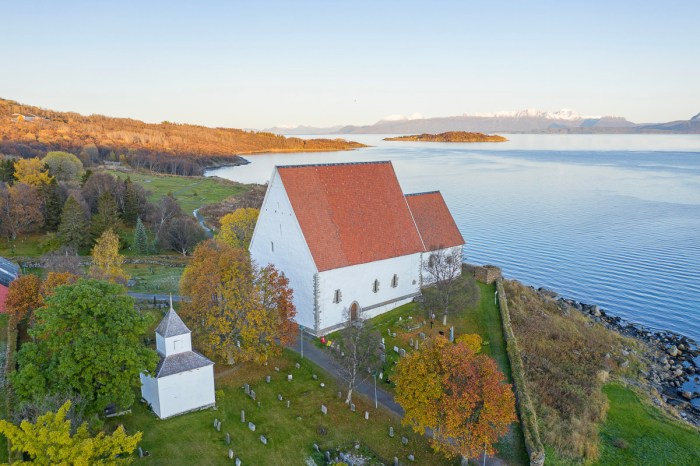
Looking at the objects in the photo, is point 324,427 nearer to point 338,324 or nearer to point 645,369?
point 338,324

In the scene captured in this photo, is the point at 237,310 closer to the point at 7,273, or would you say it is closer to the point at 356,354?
the point at 356,354

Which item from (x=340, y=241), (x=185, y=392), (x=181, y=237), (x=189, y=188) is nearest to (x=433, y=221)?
(x=340, y=241)

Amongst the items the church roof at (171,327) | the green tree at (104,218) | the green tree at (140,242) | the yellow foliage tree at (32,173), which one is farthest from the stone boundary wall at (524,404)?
the yellow foliage tree at (32,173)

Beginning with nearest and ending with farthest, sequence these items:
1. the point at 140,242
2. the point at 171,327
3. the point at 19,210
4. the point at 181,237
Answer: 1. the point at 171,327
2. the point at 19,210
3. the point at 140,242
4. the point at 181,237

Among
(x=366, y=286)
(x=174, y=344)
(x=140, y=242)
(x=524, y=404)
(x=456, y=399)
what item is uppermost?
(x=174, y=344)

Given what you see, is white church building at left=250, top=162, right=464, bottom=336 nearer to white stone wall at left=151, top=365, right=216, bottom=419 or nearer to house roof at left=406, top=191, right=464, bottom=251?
house roof at left=406, top=191, right=464, bottom=251

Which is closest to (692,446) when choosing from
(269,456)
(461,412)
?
(461,412)

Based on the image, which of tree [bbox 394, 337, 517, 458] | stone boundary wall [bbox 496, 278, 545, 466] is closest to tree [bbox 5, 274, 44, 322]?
tree [bbox 394, 337, 517, 458]
